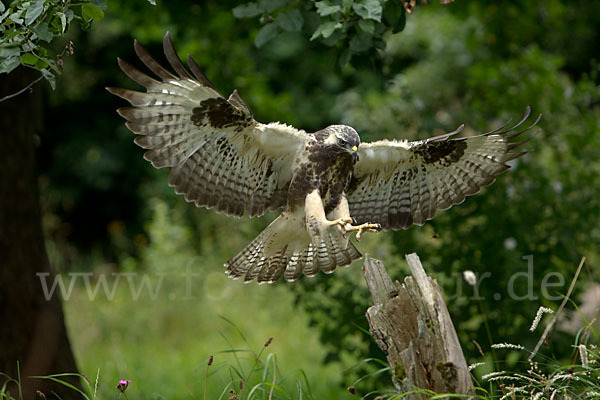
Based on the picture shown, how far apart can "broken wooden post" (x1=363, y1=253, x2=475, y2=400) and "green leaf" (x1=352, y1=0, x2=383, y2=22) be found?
113 cm

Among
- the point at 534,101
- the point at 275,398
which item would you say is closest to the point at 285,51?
the point at 534,101

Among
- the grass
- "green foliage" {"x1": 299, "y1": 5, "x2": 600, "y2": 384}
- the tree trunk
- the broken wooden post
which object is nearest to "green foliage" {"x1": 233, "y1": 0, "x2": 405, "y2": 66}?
the broken wooden post

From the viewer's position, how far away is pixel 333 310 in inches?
202

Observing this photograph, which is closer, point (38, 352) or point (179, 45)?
point (38, 352)

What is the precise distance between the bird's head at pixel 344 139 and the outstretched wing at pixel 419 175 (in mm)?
139

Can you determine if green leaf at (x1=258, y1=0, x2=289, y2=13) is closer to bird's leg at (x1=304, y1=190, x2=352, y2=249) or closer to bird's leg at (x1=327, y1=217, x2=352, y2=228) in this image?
bird's leg at (x1=304, y1=190, x2=352, y2=249)

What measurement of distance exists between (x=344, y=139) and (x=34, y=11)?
5.12 ft

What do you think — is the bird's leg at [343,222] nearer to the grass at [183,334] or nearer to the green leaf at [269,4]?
the green leaf at [269,4]

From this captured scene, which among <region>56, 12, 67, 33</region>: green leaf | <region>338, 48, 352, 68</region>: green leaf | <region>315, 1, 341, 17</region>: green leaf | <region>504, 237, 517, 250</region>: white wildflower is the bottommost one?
<region>504, 237, 517, 250</region>: white wildflower

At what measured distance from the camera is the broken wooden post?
2.74m

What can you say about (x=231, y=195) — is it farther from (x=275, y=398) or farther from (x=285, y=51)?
(x=285, y=51)

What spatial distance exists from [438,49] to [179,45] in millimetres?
5645

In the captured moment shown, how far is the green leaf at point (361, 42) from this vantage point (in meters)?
3.50

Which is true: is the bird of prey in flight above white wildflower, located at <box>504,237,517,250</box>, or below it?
above
